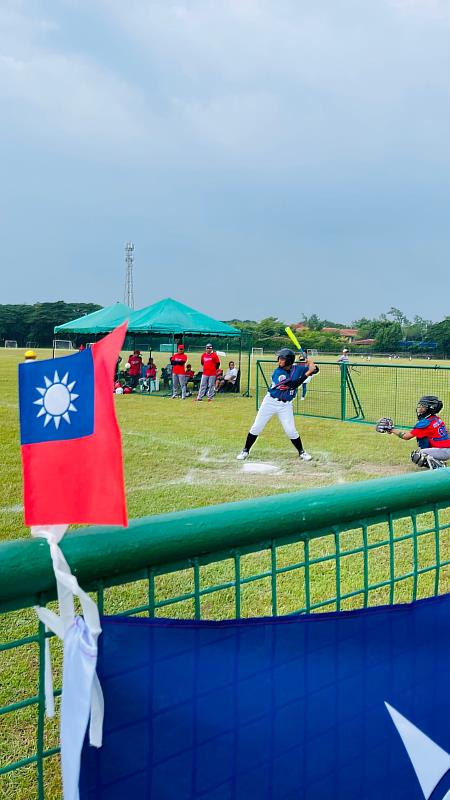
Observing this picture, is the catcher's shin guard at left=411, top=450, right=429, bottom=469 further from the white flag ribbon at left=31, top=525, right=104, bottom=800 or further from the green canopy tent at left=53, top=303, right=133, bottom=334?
A: the green canopy tent at left=53, top=303, right=133, bottom=334

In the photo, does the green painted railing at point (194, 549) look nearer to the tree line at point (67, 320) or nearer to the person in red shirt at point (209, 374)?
the person in red shirt at point (209, 374)

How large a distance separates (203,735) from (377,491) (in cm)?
78

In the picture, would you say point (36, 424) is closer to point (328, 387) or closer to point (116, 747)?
point (116, 747)

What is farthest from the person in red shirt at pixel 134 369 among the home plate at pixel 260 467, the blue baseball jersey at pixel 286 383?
the home plate at pixel 260 467

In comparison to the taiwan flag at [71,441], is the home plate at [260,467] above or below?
below

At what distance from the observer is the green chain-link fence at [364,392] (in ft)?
51.5

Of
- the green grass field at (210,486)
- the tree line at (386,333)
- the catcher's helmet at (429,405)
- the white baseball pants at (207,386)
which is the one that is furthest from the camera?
the tree line at (386,333)

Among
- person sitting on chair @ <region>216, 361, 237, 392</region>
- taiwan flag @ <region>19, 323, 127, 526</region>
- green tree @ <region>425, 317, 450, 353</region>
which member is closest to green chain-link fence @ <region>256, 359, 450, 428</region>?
person sitting on chair @ <region>216, 361, 237, 392</region>

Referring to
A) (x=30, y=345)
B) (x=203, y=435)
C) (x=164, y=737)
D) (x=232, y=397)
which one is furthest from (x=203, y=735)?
(x=30, y=345)

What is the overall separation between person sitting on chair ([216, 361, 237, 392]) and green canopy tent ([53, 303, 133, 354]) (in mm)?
4199

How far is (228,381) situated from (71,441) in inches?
866

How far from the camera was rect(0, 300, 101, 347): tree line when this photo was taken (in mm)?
104562

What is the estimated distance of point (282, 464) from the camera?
9586 millimetres

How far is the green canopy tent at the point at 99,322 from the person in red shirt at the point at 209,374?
3354 millimetres
